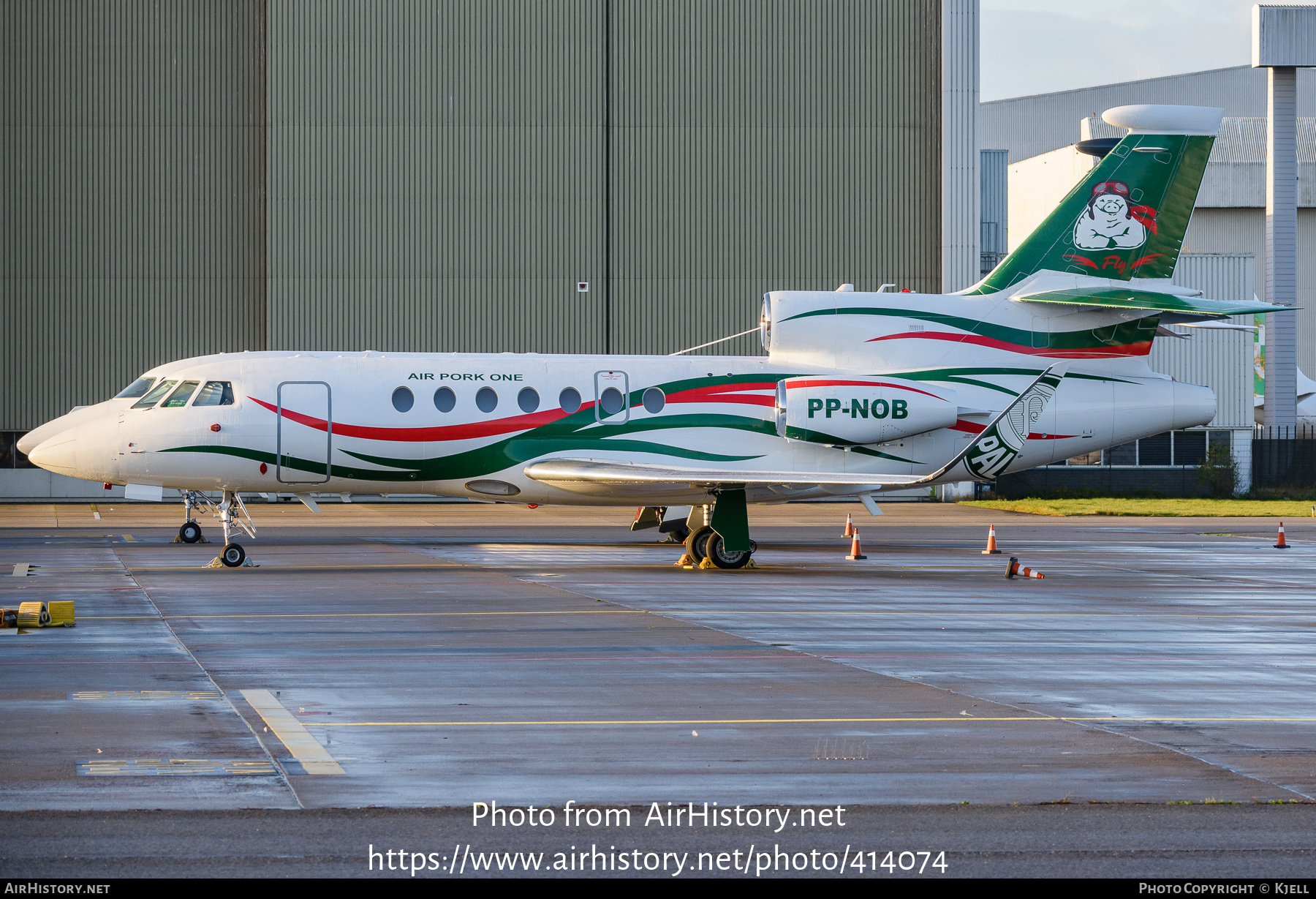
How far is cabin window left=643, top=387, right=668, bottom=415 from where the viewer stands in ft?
83.6

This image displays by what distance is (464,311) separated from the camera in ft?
153

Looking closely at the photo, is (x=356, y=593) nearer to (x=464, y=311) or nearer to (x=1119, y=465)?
(x=464, y=311)

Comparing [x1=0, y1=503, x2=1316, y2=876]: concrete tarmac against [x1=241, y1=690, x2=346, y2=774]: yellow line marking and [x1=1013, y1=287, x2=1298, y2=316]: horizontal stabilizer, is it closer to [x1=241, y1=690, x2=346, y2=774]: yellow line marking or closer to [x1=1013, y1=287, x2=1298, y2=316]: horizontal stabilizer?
[x1=241, y1=690, x2=346, y2=774]: yellow line marking

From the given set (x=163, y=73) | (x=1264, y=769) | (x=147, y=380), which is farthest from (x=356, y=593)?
(x=163, y=73)

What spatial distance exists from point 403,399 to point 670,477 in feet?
16.2

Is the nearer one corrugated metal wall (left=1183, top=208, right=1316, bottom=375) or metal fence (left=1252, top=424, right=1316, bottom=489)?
metal fence (left=1252, top=424, right=1316, bottom=489)

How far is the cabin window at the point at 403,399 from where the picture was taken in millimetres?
24469

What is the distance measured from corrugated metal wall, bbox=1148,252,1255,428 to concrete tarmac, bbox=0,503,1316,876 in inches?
1084

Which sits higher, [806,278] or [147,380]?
[806,278]

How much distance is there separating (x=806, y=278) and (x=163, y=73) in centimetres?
2203

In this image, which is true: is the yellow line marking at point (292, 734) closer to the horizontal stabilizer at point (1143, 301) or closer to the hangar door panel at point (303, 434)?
the hangar door panel at point (303, 434)

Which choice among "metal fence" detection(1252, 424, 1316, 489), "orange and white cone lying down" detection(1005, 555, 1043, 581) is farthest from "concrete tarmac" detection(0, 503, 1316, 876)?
"metal fence" detection(1252, 424, 1316, 489)

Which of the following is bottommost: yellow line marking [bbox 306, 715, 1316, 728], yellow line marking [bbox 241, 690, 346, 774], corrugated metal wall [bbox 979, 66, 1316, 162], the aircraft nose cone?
yellow line marking [bbox 306, 715, 1316, 728]

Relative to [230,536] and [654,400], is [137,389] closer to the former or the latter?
[230,536]
